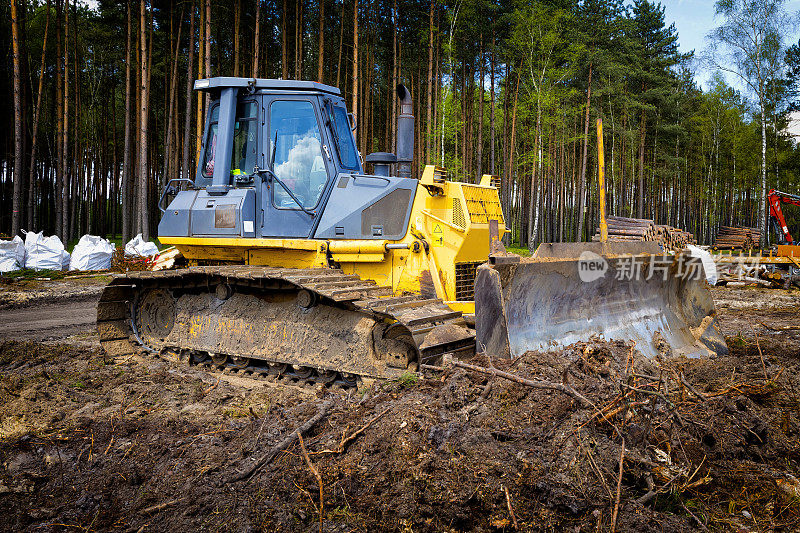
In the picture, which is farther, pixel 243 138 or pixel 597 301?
pixel 243 138

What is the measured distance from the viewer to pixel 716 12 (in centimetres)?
2830

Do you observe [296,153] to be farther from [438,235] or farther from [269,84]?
[438,235]

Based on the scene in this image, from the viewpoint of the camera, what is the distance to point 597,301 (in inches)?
225

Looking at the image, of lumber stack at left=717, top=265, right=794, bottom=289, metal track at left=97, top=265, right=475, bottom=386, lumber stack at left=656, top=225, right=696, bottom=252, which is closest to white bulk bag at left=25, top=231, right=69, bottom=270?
metal track at left=97, top=265, right=475, bottom=386

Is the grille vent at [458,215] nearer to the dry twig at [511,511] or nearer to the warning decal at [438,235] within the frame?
the warning decal at [438,235]

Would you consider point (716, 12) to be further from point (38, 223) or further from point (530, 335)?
point (38, 223)

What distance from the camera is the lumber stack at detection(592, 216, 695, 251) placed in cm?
1717

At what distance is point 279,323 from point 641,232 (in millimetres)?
14421

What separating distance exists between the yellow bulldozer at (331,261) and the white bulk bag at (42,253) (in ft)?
34.0

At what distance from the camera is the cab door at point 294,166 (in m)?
5.92

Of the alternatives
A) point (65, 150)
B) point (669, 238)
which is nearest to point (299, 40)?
point (65, 150)

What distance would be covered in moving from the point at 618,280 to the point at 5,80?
2753cm

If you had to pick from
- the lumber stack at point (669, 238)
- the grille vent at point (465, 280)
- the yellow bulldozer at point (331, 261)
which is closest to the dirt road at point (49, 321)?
the yellow bulldozer at point (331, 261)

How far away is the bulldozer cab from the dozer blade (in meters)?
1.46
